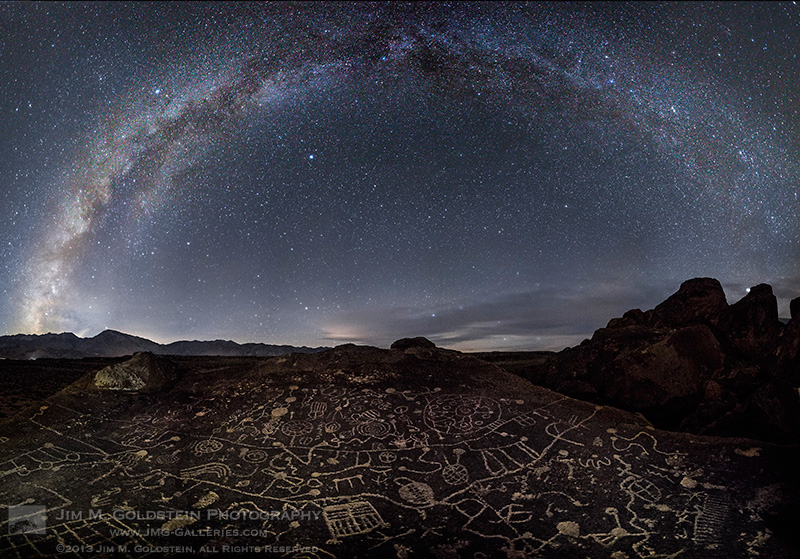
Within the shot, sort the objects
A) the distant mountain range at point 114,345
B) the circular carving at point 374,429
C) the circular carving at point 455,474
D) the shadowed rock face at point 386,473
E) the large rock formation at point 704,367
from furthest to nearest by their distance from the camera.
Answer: the distant mountain range at point 114,345 < the large rock formation at point 704,367 < the circular carving at point 374,429 < the circular carving at point 455,474 < the shadowed rock face at point 386,473

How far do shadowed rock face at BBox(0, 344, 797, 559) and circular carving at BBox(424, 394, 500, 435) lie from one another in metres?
0.03

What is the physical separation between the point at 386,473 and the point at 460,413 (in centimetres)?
154

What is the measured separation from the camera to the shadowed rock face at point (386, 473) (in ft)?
13.2

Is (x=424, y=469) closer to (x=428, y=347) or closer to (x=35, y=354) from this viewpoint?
(x=428, y=347)

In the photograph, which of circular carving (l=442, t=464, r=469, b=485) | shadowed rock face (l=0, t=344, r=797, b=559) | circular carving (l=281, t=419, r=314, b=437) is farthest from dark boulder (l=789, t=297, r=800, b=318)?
circular carving (l=281, t=419, r=314, b=437)

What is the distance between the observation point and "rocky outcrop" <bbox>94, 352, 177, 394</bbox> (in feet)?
23.4

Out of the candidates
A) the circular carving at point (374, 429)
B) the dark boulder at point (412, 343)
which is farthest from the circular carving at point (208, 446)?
the dark boulder at point (412, 343)

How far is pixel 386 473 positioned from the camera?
5121mm

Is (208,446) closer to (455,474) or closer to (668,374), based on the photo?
(455,474)

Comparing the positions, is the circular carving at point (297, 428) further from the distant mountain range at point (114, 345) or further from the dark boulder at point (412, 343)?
the distant mountain range at point (114, 345)

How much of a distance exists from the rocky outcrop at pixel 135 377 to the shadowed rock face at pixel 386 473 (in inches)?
8.2

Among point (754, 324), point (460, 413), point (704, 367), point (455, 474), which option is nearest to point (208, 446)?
point (455, 474)

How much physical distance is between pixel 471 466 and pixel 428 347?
327 centimetres

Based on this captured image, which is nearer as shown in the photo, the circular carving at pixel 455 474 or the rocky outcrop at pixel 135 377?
the circular carving at pixel 455 474
